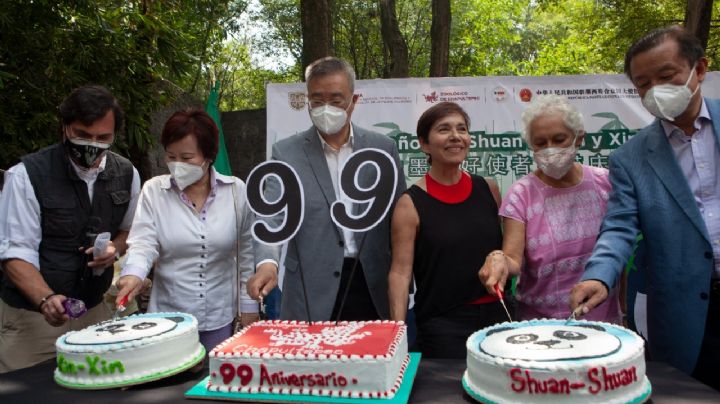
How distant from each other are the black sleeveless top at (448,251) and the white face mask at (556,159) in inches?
12.3

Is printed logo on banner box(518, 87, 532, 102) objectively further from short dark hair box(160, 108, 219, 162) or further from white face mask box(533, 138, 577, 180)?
short dark hair box(160, 108, 219, 162)

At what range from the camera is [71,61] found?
13.8 ft

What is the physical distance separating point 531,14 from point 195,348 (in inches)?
1158

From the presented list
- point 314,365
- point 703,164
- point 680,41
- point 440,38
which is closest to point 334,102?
point 314,365

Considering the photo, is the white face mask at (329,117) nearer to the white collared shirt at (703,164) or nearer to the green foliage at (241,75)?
the white collared shirt at (703,164)

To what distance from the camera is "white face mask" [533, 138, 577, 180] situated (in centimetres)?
218

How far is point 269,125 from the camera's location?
462 centimetres

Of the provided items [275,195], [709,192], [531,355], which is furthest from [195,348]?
[709,192]

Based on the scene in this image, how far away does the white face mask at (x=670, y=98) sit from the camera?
6.45 feet

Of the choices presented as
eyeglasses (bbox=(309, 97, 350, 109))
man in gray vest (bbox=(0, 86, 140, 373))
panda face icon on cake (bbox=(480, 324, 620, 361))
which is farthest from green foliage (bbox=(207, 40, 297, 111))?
panda face icon on cake (bbox=(480, 324, 620, 361))

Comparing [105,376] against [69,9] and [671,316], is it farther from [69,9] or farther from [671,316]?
[69,9]

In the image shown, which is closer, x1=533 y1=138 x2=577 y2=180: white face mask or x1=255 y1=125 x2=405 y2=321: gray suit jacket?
x1=533 y1=138 x2=577 y2=180: white face mask

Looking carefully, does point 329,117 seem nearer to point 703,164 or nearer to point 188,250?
point 188,250

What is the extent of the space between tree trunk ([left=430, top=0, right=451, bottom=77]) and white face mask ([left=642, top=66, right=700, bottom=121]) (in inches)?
263
